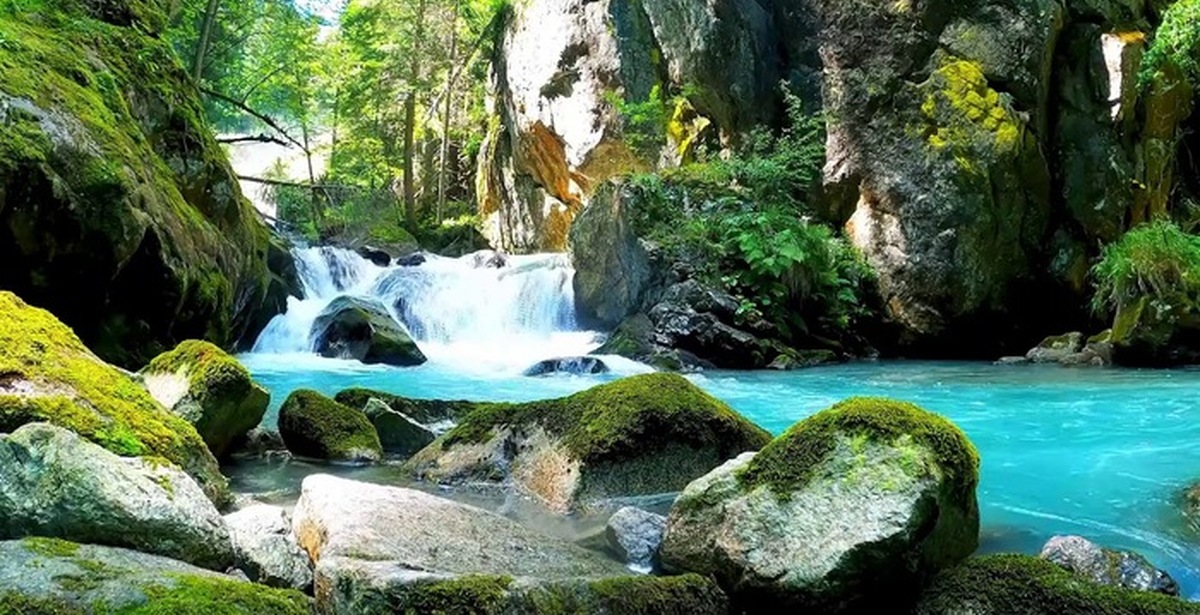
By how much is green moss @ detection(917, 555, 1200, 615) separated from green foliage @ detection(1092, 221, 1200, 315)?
11.8 meters

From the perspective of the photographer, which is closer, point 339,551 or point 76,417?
point 339,551

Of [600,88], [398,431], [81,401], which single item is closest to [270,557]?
[81,401]

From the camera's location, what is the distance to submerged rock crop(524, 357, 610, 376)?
12617 mm

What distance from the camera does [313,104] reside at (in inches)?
1250

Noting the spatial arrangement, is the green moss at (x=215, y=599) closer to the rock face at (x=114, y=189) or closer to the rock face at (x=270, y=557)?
the rock face at (x=270, y=557)

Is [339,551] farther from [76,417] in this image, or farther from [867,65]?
[867,65]

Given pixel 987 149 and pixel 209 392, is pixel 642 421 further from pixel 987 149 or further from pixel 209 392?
pixel 987 149

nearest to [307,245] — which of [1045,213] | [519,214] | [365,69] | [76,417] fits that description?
[519,214]

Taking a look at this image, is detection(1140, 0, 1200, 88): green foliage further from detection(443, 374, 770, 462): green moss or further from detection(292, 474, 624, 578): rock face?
detection(292, 474, 624, 578): rock face

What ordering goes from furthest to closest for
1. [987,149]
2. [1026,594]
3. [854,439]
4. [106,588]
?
[987,149] < [854,439] < [1026,594] < [106,588]

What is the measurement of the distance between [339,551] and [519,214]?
2215cm

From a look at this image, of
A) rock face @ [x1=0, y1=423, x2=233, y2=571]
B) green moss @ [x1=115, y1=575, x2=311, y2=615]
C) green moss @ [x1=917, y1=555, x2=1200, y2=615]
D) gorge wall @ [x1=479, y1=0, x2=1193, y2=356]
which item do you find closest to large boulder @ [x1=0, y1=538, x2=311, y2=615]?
green moss @ [x1=115, y1=575, x2=311, y2=615]

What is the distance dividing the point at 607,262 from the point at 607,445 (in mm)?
10927

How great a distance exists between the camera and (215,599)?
2.44 meters
